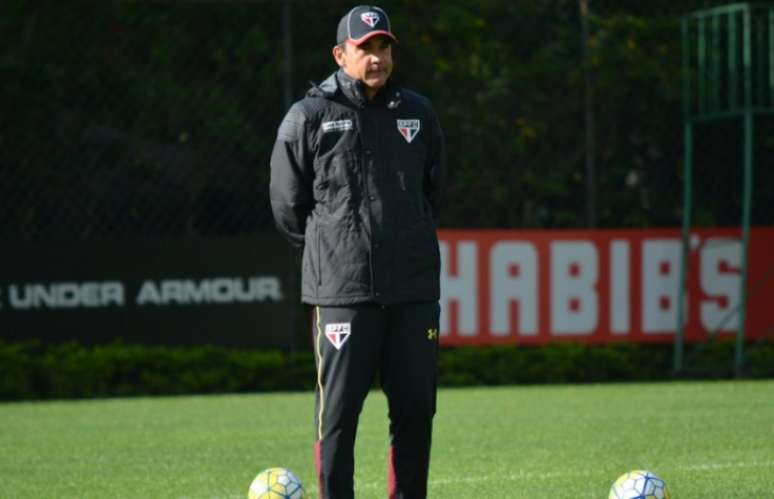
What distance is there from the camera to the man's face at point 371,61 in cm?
612

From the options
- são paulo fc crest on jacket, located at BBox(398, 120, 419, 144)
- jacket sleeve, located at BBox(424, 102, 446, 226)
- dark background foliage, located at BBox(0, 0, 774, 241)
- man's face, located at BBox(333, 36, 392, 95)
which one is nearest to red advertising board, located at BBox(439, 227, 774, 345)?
dark background foliage, located at BBox(0, 0, 774, 241)

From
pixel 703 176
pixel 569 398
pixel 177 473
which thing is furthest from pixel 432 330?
pixel 703 176

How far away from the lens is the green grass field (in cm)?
770

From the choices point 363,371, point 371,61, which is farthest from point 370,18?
point 363,371

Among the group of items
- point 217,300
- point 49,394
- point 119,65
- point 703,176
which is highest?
point 119,65

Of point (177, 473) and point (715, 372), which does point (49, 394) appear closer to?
point (177, 473)

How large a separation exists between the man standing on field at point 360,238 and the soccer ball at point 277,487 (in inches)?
11.6

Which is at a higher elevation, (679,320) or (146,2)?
(146,2)

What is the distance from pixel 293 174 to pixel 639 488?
2065mm

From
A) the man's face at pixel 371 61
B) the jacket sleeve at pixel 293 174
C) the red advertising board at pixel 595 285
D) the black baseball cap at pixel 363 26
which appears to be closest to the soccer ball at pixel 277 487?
the jacket sleeve at pixel 293 174

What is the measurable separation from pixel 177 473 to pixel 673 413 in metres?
4.29

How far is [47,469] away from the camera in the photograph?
8.52 m

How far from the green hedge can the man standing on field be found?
777 centimetres

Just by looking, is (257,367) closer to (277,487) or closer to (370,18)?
(277,487)
